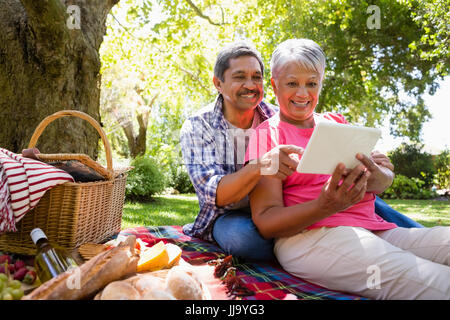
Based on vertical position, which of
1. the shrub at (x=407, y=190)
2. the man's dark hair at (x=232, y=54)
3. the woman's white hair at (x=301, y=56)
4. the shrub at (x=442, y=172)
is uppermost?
the man's dark hair at (x=232, y=54)

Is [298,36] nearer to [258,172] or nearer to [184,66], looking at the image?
[184,66]

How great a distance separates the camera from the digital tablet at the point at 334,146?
62.4 inches

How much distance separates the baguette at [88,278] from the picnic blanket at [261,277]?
67cm

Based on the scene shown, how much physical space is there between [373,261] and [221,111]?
1798mm

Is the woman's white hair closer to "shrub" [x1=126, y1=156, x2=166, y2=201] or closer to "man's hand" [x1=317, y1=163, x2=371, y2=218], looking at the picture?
"man's hand" [x1=317, y1=163, x2=371, y2=218]

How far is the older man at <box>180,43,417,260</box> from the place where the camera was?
7.98 feet

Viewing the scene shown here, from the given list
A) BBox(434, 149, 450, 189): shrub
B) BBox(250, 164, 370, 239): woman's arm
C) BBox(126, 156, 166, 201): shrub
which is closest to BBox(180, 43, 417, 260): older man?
BBox(250, 164, 370, 239): woman's arm

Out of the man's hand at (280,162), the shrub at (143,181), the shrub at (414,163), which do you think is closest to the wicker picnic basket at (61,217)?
the man's hand at (280,162)

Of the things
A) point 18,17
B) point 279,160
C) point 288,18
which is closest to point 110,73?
point 288,18

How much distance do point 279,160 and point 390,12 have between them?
37.1ft

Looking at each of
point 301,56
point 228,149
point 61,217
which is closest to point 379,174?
point 301,56

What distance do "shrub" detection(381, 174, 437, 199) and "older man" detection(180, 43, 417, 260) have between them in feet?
33.1

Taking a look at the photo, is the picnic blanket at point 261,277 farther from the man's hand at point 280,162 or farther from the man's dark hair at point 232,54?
the man's dark hair at point 232,54

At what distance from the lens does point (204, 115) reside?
2957 millimetres
